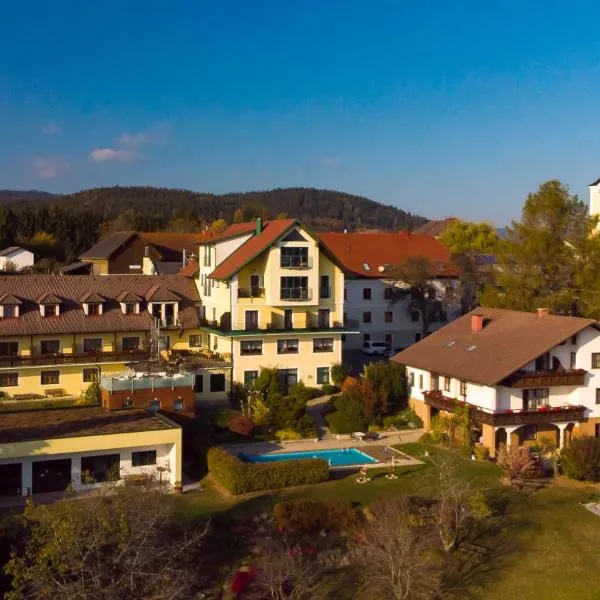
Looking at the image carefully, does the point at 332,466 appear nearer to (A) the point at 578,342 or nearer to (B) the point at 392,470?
(B) the point at 392,470

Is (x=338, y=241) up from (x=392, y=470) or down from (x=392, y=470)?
up

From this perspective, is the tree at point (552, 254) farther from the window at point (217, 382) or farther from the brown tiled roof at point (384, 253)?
the window at point (217, 382)

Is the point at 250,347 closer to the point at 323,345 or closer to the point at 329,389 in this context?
the point at 323,345

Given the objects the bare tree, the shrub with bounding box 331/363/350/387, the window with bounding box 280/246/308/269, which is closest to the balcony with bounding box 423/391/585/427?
the shrub with bounding box 331/363/350/387

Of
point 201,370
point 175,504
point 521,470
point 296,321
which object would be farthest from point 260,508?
point 296,321

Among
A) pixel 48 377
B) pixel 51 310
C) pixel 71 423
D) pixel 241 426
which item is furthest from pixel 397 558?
pixel 51 310

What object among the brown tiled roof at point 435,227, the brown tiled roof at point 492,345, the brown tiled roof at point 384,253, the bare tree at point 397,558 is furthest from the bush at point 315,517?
the brown tiled roof at point 435,227

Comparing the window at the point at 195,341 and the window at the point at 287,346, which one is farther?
the window at the point at 195,341
